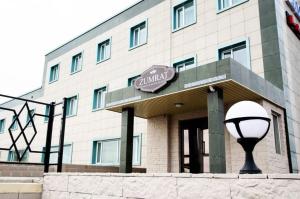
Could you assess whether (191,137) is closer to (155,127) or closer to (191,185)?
(155,127)

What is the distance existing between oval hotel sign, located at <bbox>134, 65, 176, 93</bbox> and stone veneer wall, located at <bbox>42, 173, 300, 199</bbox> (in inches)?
141

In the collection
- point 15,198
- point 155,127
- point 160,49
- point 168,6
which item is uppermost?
point 168,6

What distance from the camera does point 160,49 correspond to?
479 inches

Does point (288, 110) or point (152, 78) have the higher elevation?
point (152, 78)

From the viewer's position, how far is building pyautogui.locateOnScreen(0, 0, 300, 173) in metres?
6.98

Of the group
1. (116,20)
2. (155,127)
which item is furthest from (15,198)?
(116,20)

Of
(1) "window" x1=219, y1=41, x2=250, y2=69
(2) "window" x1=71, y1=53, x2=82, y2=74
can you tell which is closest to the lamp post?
(1) "window" x1=219, y1=41, x2=250, y2=69

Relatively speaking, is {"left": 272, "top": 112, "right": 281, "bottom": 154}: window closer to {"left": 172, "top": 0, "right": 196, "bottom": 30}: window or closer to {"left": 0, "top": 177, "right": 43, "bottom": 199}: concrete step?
{"left": 172, "top": 0, "right": 196, "bottom": 30}: window

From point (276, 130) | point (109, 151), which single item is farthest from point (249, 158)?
point (109, 151)

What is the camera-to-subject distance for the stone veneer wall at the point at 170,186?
8.34 ft

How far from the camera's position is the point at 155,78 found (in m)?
7.79

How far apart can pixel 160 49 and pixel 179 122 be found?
404 cm

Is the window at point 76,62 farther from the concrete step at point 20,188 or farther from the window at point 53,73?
the concrete step at point 20,188

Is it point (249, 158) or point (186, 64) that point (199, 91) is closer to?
point (249, 158)
